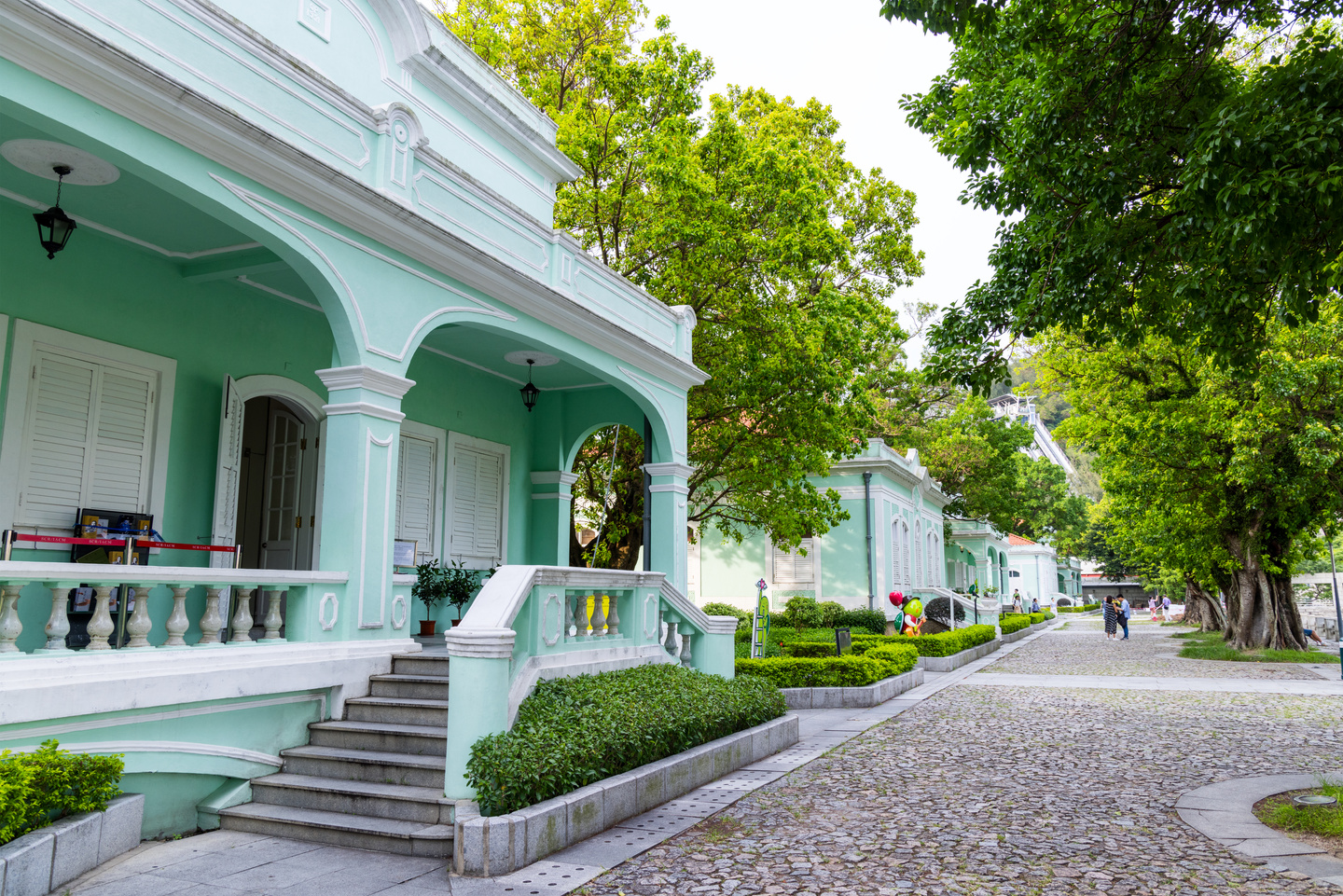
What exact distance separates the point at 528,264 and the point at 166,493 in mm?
Result: 4369

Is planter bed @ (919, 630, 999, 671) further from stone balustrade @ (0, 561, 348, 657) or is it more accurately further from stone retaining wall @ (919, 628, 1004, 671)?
stone balustrade @ (0, 561, 348, 657)

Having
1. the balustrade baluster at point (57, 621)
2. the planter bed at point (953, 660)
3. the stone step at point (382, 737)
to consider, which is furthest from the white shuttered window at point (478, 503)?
the planter bed at point (953, 660)

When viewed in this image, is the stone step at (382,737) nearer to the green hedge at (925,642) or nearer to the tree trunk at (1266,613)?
the green hedge at (925,642)

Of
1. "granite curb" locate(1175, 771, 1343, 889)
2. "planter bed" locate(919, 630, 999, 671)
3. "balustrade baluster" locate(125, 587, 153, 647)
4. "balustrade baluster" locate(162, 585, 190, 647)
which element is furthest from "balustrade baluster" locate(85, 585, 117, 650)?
"planter bed" locate(919, 630, 999, 671)

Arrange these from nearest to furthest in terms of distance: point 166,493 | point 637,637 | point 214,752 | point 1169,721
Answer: point 214,752, point 166,493, point 637,637, point 1169,721

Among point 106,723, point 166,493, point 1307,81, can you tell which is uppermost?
point 1307,81

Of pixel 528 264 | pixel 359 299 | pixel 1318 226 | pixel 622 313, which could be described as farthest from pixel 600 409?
pixel 1318 226

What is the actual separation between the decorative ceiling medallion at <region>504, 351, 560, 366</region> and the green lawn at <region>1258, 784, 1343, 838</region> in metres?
8.70

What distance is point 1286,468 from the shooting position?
62.1 ft

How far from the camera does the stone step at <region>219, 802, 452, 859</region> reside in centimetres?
566

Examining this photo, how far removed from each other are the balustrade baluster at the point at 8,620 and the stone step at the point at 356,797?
6.50ft

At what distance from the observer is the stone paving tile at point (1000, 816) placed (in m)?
5.19

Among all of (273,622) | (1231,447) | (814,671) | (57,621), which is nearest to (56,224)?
(57,621)

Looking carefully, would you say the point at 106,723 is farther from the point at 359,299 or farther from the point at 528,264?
the point at 528,264
